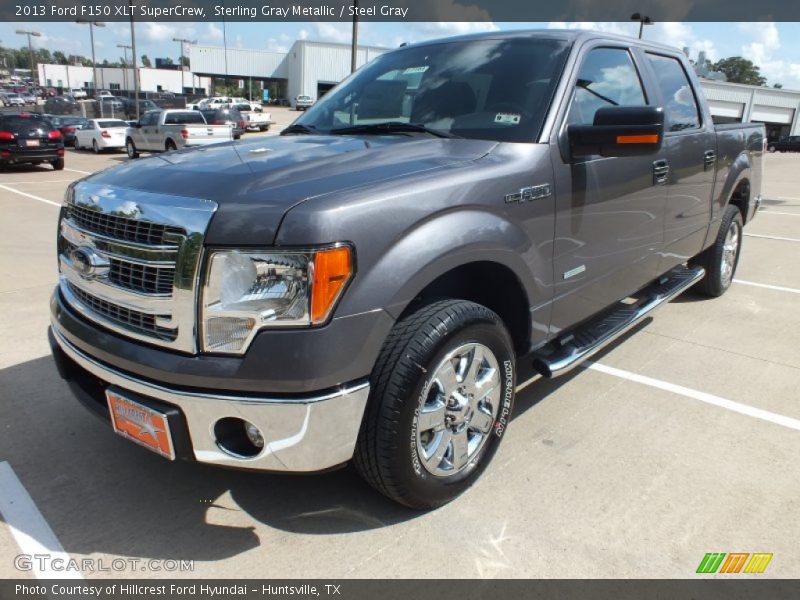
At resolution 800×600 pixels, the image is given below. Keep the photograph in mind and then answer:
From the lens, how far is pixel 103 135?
2406 cm

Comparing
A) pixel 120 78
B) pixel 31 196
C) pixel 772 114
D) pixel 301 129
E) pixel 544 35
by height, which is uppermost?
pixel 120 78

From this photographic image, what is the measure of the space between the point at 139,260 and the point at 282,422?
0.76 m

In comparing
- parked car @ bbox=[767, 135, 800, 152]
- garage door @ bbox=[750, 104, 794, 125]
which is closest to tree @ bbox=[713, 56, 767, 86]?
garage door @ bbox=[750, 104, 794, 125]

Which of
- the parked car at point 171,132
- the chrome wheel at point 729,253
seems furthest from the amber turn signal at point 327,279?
the parked car at point 171,132

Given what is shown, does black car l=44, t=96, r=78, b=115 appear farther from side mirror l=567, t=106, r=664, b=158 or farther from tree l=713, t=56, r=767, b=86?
tree l=713, t=56, r=767, b=86

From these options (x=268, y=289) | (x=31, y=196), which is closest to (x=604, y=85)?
(x=268, y=289)

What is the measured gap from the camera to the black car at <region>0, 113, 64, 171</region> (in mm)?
16766

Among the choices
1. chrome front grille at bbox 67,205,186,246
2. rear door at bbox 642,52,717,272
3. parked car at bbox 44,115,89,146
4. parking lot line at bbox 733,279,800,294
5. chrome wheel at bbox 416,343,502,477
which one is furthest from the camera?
parked car at bbox 44,115,89,146

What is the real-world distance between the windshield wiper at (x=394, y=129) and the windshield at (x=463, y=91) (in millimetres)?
42

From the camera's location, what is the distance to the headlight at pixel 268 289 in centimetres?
193

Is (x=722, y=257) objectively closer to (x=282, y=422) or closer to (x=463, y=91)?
(x=463, y=91)

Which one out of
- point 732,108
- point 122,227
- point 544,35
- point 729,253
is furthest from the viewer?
point 732,108

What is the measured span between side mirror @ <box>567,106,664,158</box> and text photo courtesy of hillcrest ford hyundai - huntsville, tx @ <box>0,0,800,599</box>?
12 mm

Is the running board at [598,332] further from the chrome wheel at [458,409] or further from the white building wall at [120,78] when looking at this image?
the white building wall at [120,78]
